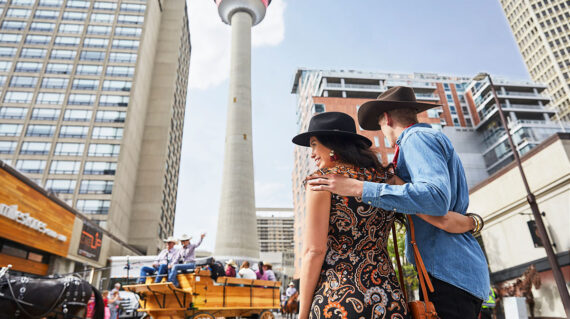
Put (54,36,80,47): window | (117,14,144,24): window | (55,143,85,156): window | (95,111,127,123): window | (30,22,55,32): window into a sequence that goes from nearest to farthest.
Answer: (55,143,85,156): window → (95,111,127,123): window → (54,36,80,47): window → (30,22,55,32): window → (117,14,144,24): window

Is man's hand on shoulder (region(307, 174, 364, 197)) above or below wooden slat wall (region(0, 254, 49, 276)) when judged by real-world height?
below

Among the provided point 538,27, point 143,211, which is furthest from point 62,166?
point 538,27

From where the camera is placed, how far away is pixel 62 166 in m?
49.0

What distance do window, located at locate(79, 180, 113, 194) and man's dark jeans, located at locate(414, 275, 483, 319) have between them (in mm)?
51525

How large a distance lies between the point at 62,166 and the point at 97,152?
501 cm

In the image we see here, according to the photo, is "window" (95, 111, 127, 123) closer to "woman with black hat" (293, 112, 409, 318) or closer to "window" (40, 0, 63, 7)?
"window" (40, 0, 63, 7)

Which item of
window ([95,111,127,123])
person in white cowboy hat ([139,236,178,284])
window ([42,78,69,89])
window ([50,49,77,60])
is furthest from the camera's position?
window ([50,49,77,60])

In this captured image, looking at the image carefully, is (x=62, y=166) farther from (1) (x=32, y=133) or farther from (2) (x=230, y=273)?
(2) (x=230, y=273)

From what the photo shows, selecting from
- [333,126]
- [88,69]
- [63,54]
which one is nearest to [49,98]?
[88,69]

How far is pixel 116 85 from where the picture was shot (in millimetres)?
53469

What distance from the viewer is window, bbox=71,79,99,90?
53.2m

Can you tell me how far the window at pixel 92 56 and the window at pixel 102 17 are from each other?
641 cm

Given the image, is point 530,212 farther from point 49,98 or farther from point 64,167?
point 49,98

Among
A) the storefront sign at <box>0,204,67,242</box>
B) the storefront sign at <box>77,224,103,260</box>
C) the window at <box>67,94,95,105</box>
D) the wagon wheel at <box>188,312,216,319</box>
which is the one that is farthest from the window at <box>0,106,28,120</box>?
the wagon wheel at <box>188,312,216,319</box>
